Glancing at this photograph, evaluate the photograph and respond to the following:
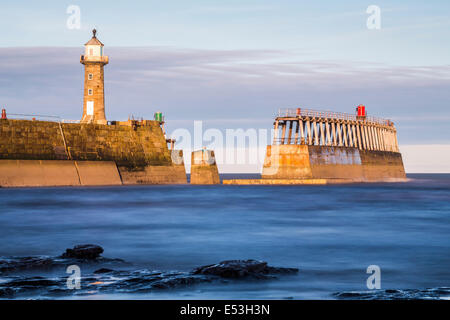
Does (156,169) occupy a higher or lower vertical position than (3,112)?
lower

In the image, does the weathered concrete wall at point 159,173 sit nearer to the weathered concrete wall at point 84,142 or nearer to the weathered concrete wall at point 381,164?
the weathered concrete wall at point 84,142

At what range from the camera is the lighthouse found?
52.4 meters

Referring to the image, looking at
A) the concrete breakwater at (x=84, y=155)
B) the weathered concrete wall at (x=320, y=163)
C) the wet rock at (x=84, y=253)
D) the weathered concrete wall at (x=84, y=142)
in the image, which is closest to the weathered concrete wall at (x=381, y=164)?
the weathered concrete wall at (x=320, y=163)

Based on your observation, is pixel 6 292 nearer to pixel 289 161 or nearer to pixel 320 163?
pixel 289 161

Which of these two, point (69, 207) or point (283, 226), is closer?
point (283, 226)

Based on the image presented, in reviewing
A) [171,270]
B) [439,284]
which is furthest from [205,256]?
[439,284]

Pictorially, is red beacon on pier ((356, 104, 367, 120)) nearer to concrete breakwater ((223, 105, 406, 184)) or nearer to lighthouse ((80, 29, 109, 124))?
concrete breakwater ((223, 105, 406, 184))

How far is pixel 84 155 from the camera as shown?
4878 centimetres

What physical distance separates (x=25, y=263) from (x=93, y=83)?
42071mm

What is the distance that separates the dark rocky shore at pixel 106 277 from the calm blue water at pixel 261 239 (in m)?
0.36
